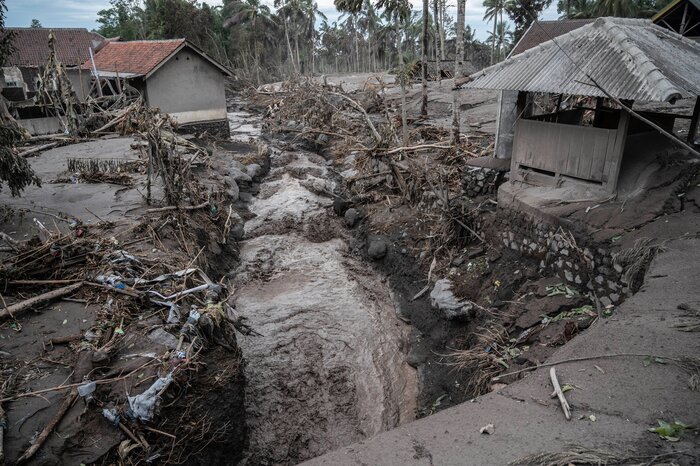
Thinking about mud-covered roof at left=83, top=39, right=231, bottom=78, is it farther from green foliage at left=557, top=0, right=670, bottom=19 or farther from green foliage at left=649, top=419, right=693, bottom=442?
green foliage at left=557, top=0, right=670, bottom=19

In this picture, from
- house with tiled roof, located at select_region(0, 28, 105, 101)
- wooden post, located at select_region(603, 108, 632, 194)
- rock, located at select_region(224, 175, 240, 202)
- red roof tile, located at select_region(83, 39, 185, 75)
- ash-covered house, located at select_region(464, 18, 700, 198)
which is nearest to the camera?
ash-covered house, located at select_region(464, 18, 700, 198)

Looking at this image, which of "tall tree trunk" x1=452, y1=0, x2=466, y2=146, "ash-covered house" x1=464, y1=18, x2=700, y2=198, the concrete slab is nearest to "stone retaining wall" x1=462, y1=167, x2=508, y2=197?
"ash-covered house" x1=464, y1=18, x2=700, y2=198

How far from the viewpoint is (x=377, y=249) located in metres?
11.9

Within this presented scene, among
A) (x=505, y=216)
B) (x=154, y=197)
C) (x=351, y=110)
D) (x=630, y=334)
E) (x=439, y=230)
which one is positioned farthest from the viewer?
(x=351, y=110)

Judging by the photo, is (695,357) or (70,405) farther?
(70,405)

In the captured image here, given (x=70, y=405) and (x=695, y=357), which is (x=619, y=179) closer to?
(x=695, y=357)

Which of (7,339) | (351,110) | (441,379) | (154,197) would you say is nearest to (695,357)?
(441,379)

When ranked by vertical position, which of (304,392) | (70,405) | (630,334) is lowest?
(304,392)

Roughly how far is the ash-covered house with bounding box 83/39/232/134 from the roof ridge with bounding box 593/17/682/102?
17.8 meters

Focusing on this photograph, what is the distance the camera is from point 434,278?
9898mm

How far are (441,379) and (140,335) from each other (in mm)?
4966

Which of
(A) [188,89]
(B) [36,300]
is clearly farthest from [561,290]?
(A) [188,89]

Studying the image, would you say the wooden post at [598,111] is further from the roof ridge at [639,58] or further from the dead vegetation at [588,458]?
the dead vegetation at [588,458]

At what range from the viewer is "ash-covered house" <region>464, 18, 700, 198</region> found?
22.0ft
